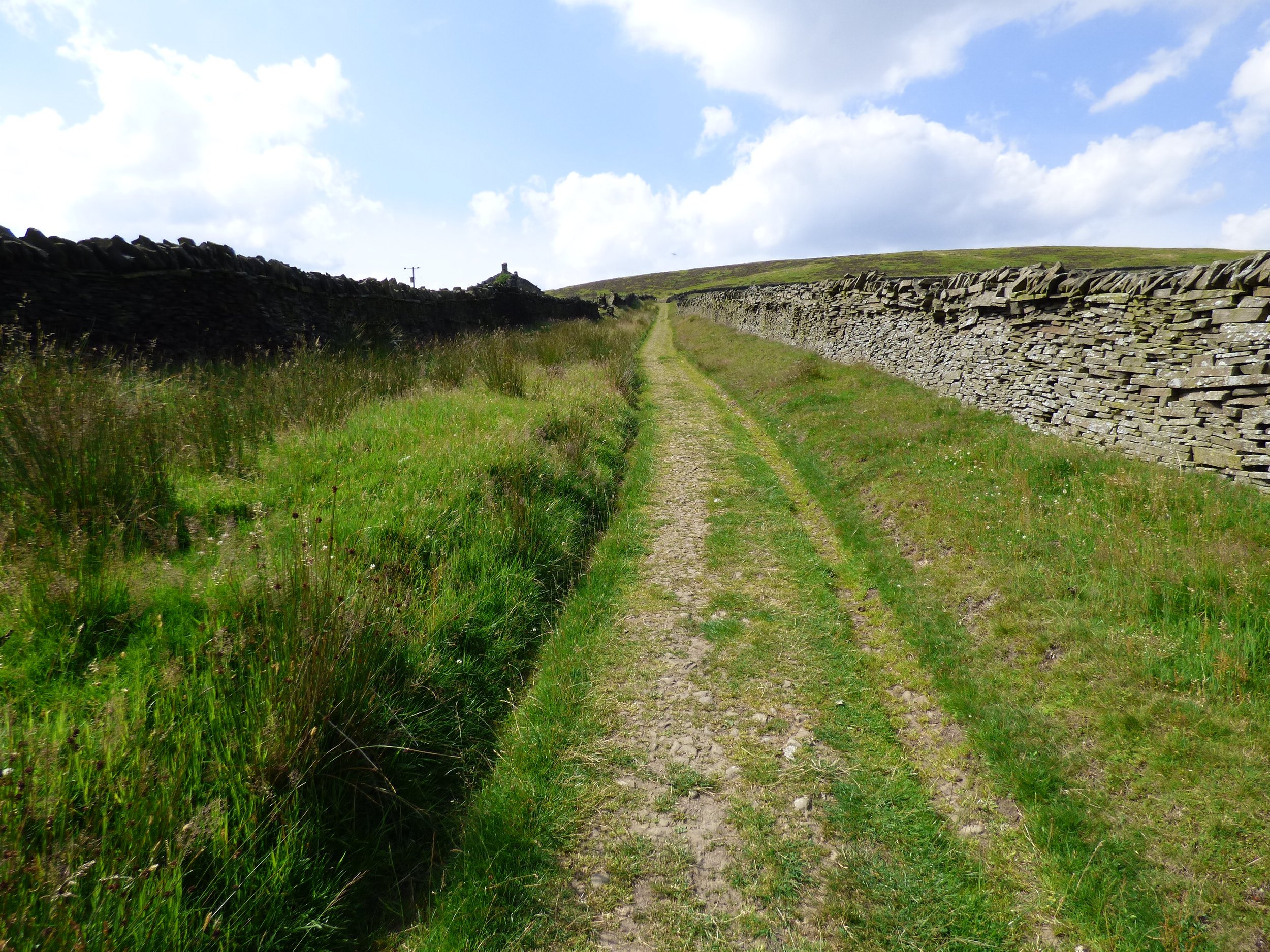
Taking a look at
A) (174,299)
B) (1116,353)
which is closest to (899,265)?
(1116,353)

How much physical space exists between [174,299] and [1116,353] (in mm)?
13870

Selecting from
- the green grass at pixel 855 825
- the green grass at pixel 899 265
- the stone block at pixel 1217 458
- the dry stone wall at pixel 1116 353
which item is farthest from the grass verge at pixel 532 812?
the green grass at pixel 899 265

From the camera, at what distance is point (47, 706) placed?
2.67 meters

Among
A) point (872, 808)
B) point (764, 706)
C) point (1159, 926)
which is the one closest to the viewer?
point (1159, 926)

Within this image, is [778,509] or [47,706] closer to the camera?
[47,706]

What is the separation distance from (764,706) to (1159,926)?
217 cm

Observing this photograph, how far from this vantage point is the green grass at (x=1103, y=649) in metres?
2.85

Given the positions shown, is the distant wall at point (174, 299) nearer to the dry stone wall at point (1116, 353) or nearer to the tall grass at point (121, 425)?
the tall grass at point (121, 425)

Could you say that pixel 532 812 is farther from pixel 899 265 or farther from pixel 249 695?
pixel 899 265

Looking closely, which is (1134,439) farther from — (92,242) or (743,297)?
(743,297)

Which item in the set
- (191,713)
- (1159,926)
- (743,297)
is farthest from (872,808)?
(743,297)

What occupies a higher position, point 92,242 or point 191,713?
point 92,242

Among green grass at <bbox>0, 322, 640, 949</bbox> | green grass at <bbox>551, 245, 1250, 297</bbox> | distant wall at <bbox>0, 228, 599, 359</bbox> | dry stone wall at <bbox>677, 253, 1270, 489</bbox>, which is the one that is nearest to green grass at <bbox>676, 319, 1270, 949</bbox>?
dry stone wall at <bbox>677, 253, 1270, 489</bbox>

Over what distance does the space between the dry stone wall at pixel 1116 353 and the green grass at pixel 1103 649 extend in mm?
A: 631
